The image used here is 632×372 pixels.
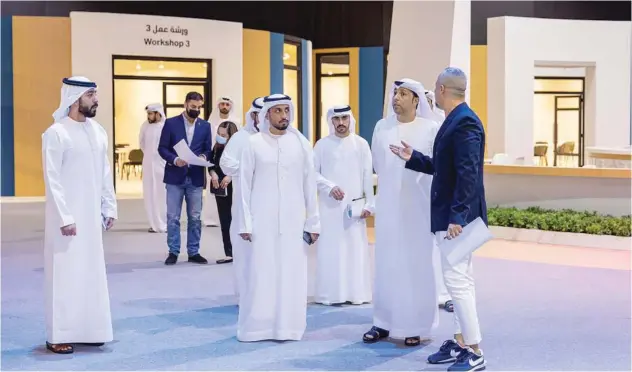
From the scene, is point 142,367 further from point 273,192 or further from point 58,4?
point 58,4

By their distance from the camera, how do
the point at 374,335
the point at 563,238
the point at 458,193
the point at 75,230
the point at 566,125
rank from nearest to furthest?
the point at 458,193 → the point at 75,230 → the point at 374,335 → the point at 563,238 → the point at 566,125

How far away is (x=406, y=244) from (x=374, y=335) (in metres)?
0.58

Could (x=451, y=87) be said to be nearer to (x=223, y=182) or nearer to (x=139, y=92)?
(x=223, y=182)

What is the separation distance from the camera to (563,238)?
1019 cm

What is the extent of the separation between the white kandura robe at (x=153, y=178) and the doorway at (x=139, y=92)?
4581 millimetres

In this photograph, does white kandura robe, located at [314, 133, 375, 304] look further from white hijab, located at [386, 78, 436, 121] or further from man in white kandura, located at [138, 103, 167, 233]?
man in white kandura, located at [138, 103, 167, 233]

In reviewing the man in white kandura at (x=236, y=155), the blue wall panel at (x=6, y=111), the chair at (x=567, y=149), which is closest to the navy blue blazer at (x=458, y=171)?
the man in white kandura at (x=236, y=155)

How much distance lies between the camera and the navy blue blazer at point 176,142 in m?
8.41

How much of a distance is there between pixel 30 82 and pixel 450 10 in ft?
26.6

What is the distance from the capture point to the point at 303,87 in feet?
67.9

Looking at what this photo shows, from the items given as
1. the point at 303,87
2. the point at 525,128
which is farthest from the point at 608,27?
the point at 303,87

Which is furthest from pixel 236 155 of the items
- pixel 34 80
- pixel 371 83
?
Result: pixel 371 83

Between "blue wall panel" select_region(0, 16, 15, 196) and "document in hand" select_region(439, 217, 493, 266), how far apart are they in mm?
12462

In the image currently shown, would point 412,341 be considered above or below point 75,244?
below
